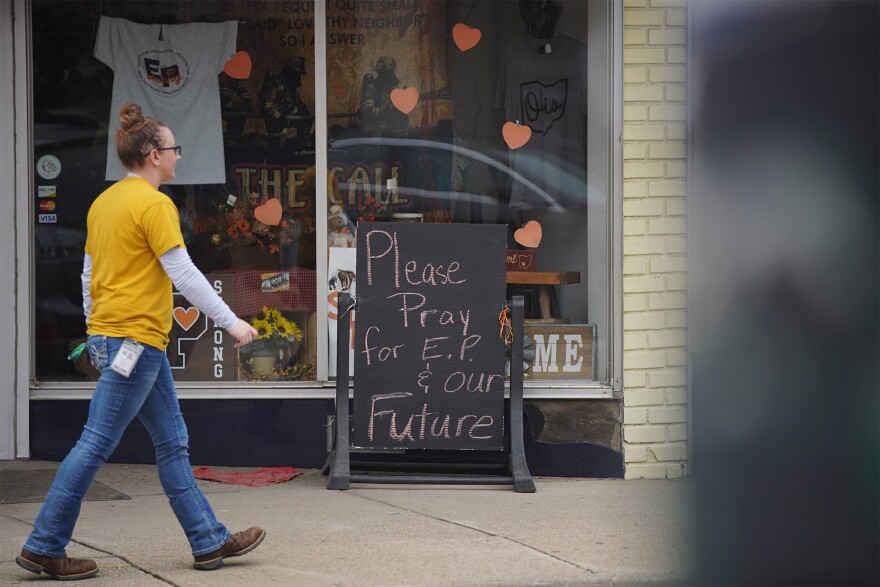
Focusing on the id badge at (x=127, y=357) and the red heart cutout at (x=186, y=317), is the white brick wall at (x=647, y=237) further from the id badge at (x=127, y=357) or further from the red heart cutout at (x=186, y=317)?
the id badge at (x=127, y=357)

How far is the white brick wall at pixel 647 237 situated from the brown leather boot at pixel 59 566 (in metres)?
3.44

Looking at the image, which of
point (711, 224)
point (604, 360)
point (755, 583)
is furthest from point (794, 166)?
point (604, 360)

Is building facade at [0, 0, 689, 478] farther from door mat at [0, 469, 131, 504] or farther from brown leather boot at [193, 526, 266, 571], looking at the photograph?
brown leather boot at [193, 526, 266, 571]

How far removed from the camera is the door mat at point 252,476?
6.65m

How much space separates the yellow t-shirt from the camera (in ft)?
14.5

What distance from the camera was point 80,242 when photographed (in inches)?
285

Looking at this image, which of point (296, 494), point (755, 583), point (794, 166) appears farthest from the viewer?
point (296, 494)

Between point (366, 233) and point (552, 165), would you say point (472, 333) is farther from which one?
point (552, 165)

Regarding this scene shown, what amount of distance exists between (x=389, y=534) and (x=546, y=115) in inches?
119

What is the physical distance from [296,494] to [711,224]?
4.56 m

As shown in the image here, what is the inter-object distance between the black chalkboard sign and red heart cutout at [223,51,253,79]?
5.06 ft

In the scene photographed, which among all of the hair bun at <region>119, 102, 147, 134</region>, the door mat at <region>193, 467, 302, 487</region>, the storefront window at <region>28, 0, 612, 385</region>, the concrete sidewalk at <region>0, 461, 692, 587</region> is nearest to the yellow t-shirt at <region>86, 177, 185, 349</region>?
the hair bun at <region>119, 102, 147, 134</region>

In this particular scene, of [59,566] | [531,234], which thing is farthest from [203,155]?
[59,566]

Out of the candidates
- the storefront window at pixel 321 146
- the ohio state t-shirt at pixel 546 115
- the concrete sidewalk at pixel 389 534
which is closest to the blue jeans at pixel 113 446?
the concrete sidewalk at pixel 389 534
